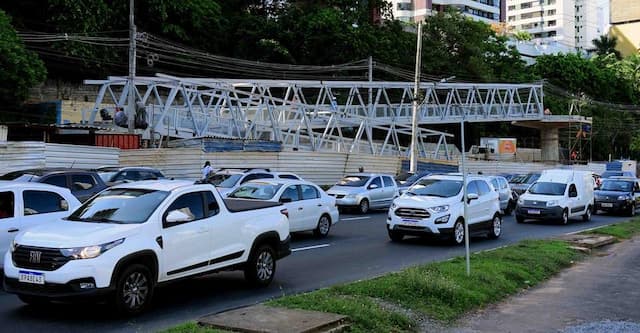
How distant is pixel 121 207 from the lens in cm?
895

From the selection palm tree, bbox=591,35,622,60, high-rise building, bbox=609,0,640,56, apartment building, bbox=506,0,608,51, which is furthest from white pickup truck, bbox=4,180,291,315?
apartment building, bbox=506,0,608,51

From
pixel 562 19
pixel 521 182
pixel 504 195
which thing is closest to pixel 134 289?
pixel 504 195

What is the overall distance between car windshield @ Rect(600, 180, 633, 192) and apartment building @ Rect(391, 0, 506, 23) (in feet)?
→ 266

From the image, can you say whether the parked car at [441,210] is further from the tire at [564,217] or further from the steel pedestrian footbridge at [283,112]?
the tire at [564,217]

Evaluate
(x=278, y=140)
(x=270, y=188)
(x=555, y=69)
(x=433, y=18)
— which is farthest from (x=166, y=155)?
(x=555, y=69)

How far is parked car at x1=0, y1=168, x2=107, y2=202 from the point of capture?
15.8 metres

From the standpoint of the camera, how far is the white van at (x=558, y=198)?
24.2 m

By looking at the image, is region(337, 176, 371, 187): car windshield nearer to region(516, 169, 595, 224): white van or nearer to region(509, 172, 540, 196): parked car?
region(516, 169, 595, 224): white van

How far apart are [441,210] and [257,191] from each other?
15.2 ft

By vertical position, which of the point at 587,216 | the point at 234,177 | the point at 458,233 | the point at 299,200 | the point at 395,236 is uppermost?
the point at 234,177

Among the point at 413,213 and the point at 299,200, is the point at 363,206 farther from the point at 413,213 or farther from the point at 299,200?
the point at 413,213

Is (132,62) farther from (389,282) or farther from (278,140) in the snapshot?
(389,282)

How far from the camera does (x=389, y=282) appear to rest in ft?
32.0

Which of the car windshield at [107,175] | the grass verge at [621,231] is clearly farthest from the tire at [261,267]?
the grass verge at [621,231]
